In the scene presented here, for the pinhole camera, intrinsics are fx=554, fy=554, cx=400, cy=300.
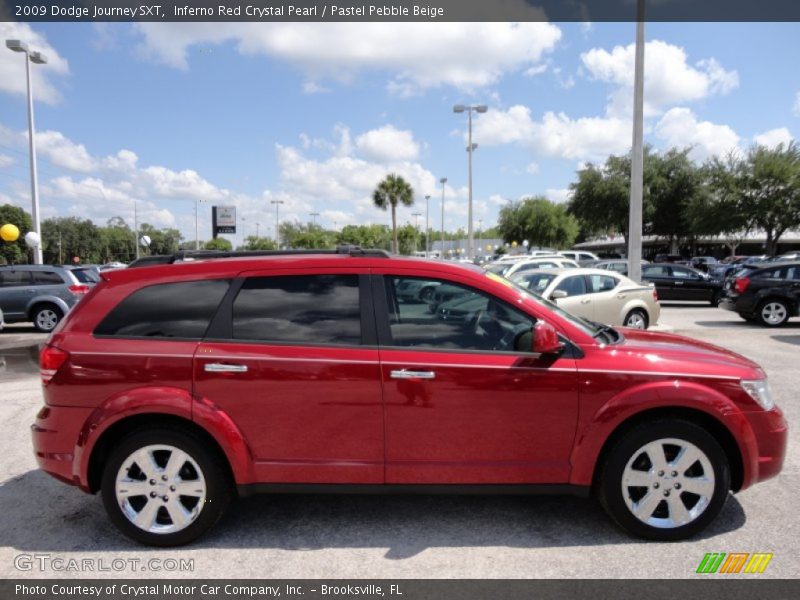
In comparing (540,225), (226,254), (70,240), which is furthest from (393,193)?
(70,240)

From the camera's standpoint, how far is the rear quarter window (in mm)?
3416

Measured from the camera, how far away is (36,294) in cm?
1380

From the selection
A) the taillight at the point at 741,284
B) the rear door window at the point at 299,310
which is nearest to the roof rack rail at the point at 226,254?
the rear door window at the point at 299,310

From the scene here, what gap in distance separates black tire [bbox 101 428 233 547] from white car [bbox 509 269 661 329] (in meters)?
8.18

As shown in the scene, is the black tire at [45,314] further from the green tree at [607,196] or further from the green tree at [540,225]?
the green tree at [540,225]

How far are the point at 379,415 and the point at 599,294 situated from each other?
8.75m

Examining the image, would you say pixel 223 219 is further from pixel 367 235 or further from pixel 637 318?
pixel 367 235

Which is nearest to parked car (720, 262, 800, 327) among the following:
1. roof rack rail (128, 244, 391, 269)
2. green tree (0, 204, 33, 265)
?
roof rack rail (128, 244, 391, 269)

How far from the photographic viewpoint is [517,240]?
69375mm

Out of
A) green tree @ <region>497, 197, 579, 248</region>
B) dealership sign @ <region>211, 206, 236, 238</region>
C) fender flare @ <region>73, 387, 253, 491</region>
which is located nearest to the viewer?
fender flare @ <region>73, 387, 253, 491</region>

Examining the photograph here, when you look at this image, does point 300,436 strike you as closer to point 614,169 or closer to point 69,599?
point 69,599

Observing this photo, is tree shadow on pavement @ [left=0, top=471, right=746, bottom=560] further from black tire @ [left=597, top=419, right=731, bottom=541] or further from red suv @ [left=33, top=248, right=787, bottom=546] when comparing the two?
red suv @ [left=33, top=248, right=787, bottom=546]

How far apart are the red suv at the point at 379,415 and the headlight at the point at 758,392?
0.01 m

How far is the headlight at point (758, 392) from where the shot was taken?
132 inches
